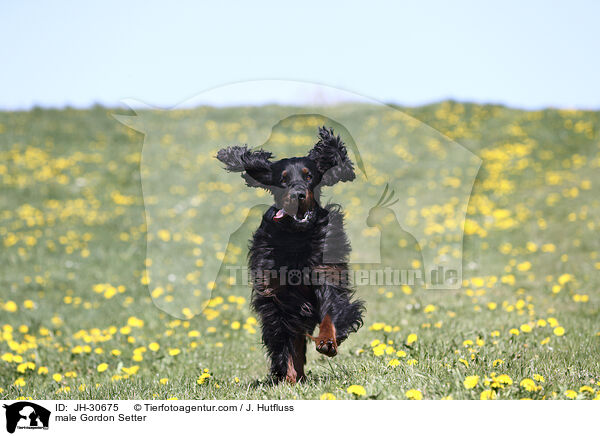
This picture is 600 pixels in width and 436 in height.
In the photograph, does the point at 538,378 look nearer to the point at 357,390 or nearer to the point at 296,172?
the point at 357,390

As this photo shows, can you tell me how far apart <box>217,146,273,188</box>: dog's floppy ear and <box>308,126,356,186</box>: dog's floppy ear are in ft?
0.95

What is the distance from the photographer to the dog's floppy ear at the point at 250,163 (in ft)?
11.3

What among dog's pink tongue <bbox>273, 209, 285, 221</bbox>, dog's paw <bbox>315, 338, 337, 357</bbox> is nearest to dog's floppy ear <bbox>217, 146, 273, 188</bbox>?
dog's pink tongue <bbox>273, 209, 285, 221</bbox>

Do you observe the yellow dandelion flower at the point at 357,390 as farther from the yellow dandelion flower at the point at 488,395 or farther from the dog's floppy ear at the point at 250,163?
the dog's floppy ear at the point at 250,163

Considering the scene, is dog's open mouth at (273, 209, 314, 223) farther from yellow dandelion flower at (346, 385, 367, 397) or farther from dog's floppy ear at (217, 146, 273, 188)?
yellow dandelion flower at (346, 385, 367, 397)

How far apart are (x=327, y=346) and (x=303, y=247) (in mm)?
624

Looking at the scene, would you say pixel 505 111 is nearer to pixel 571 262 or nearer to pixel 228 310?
pixel 571 262

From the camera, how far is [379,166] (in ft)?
44.2

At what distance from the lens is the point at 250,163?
135 inches
